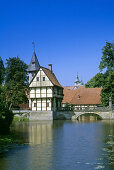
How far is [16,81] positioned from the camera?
161 ft

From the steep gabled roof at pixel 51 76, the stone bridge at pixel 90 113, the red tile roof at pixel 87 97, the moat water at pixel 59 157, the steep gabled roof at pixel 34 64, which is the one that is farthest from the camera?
the steep gabled roof at pixel 34 64

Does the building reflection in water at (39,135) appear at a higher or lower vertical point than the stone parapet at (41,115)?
lower

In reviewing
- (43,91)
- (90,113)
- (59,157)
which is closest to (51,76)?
(43,91)

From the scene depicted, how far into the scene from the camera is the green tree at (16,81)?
46903 millimetres

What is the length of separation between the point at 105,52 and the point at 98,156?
3006 cm

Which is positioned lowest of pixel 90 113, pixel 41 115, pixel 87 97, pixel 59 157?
pixel 59 157

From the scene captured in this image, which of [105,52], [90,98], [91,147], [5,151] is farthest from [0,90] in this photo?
[90,98]

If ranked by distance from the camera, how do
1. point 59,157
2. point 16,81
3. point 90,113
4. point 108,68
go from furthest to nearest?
point 16,81 → point 90,113 → point 108,68 → point 59,157

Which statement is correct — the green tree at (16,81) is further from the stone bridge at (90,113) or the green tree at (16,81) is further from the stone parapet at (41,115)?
the stone bridge at (90,113)

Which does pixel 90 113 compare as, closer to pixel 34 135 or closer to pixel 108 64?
pixel 108 64

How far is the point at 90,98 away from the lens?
53938 mm

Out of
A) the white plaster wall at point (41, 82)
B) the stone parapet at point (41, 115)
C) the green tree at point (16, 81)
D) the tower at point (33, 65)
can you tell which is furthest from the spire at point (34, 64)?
the stone parapet at point (41, 115)

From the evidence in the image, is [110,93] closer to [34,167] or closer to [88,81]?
[88,81]

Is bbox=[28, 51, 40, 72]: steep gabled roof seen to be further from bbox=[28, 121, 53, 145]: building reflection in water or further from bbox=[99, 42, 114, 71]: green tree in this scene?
bbox=[28, 121, 53, 145]: building reflection in water
